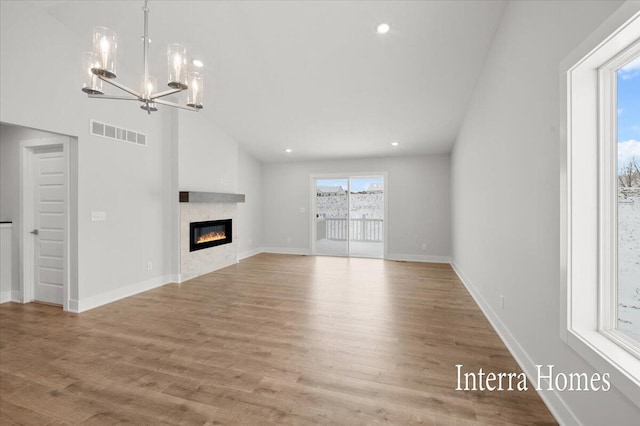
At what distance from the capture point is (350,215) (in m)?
7.32

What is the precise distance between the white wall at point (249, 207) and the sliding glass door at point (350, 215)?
1544 millimetres

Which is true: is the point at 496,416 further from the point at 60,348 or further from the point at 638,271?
the point at 60,348

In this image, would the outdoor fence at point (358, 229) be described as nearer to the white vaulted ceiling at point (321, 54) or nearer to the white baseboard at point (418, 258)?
the white baseboard at point (418, 258)

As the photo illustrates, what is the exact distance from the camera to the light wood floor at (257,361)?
66.9 inches

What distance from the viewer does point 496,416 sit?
164 centimetres

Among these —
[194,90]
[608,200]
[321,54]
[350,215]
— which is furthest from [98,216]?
[350,215]

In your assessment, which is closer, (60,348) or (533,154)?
(533,154)

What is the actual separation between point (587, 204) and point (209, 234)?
5.39 m

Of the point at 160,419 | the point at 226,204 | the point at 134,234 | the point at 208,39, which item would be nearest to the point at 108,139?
the point at 134,234

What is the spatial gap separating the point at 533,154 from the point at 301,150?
16.9ft

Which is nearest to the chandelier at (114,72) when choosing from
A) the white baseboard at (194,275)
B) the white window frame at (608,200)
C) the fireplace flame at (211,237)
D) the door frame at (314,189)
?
the white window frame at (608,200)

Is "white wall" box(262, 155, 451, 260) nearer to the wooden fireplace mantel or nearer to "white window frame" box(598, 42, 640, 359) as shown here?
the wooden fireplace mantel

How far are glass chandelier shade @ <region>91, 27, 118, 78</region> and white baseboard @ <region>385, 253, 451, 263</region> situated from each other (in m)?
6.11

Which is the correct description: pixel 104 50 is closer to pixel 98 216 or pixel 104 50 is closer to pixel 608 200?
pixel 98 216
